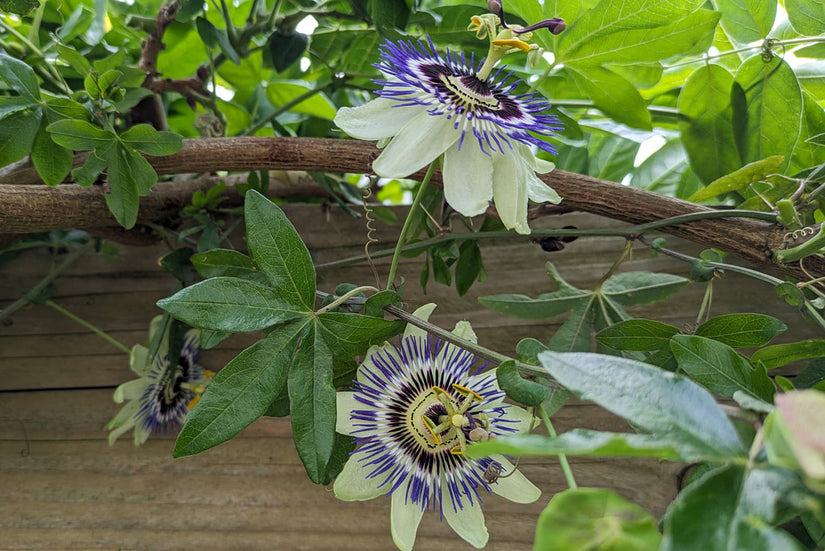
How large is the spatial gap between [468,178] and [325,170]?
11.5 inches

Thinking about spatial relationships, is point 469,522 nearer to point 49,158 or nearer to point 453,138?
point 453,138

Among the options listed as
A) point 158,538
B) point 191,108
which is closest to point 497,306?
point 158,538

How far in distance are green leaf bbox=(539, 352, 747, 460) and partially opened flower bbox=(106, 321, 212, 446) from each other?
66cm

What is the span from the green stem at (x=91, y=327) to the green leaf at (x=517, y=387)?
0.64m

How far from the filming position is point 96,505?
38.1 inches

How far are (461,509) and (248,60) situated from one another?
95cm

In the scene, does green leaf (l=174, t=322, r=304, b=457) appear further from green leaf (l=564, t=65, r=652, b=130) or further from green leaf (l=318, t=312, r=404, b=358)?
green leaf (l=564, t=65, r=652, b=130)

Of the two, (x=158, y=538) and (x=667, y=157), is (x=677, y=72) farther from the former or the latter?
(x=158, y=538)

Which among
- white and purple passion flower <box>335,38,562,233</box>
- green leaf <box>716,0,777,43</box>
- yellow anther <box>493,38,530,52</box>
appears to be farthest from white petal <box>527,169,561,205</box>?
green leaf <box>716,0,777,43</box>

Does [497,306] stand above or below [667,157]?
below

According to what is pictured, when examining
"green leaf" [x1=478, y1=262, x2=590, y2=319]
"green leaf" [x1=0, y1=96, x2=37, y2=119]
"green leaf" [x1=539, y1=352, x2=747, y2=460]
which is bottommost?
"green leaf" [x1=478, y1=262, x2=590, y2=319]

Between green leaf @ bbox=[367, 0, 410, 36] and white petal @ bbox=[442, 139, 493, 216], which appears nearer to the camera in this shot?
white petal @ bbox=[442, 139, 493, 216]

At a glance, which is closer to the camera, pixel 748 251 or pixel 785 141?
pixel 748 251

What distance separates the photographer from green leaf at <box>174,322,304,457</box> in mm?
651
